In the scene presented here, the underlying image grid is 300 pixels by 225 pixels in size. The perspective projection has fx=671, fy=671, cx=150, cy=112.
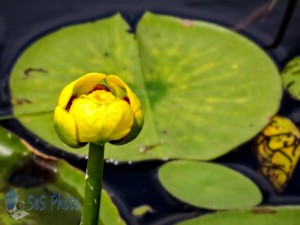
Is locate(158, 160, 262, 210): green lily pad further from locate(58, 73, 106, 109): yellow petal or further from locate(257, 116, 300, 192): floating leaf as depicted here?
locate(58, 73, 106, 109): yellow petal

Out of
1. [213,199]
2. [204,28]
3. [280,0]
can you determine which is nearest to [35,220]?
[213,199]

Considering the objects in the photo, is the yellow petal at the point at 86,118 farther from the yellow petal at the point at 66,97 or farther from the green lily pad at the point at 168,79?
the green lily pad at the point at 168,79

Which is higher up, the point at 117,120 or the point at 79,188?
the point at 79,188

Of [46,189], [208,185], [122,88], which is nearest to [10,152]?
[46,189]

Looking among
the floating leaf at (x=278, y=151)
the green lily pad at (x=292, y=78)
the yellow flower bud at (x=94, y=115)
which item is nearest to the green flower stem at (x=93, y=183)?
the yellow flower bud at (x=94, y=115)

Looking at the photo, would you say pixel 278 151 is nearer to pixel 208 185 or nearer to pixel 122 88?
pixel 208 185
